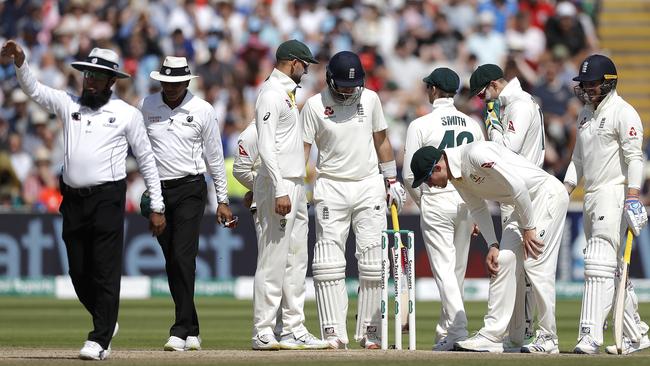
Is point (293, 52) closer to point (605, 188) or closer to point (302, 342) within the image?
point (302, 342)

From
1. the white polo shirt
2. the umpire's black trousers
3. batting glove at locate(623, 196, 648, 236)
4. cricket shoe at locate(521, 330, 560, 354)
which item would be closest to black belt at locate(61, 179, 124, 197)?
the umpire's black trousers

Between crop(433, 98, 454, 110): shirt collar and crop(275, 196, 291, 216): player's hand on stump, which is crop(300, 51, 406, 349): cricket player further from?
crop(275, 196, 291, 216): player's hand on stump

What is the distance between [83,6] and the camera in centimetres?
2252

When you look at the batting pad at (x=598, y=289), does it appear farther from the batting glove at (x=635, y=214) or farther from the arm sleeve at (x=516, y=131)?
the arm sleeve at (x=516, y=131)

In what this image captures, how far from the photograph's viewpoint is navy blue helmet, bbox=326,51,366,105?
411 inches

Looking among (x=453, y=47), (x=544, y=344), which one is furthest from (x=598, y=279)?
(x=453, y=47)

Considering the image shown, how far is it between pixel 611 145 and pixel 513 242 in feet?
3.43

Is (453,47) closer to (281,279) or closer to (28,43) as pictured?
(28,43)

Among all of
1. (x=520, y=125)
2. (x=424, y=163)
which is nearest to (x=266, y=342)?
(x=424, y=163)

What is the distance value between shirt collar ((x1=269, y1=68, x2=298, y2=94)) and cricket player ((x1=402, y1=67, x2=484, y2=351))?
3.17 feet

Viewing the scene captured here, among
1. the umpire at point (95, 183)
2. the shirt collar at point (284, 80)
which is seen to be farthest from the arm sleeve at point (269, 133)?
the umpire at point (95, 183)

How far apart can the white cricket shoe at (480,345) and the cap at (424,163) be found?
47.5 inches

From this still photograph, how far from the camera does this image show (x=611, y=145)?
10.2 m

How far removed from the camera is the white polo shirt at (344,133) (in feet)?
34.9
